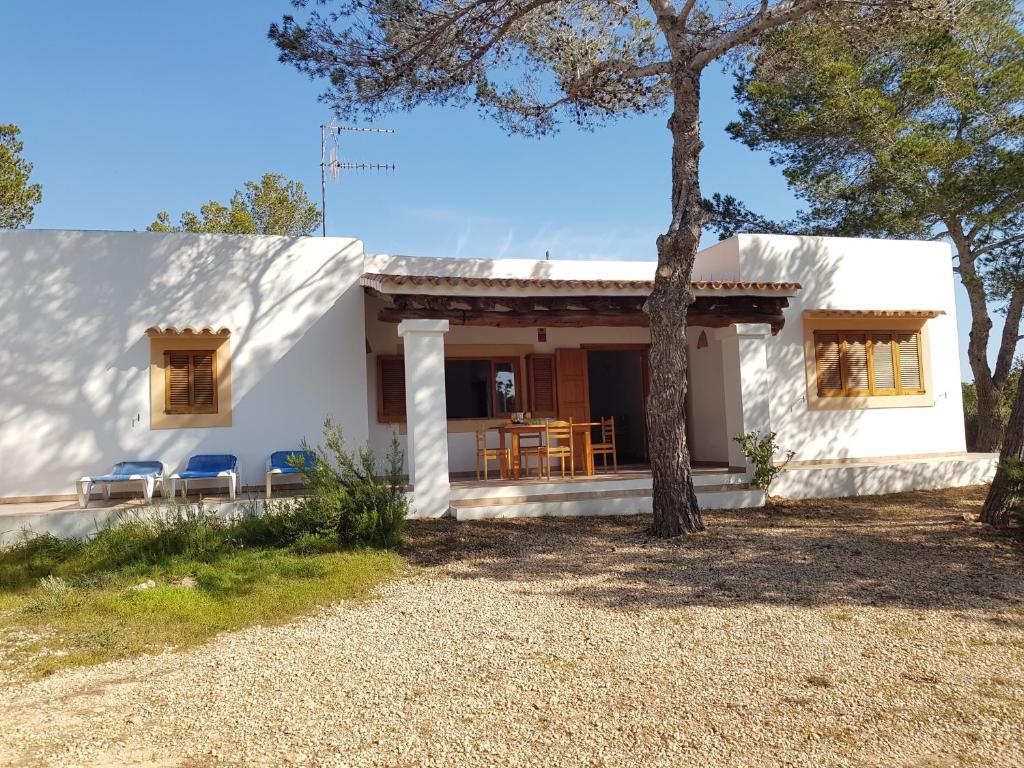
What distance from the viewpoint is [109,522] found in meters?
7.91

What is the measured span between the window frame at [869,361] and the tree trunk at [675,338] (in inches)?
205

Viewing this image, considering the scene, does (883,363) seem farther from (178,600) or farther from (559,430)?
(178,600)

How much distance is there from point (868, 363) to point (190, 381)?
10.3 meters

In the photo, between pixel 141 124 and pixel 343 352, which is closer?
pixel 343 352

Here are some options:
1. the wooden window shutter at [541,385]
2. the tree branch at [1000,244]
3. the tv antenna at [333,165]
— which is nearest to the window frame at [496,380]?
the wooden window shutter at [541,385]

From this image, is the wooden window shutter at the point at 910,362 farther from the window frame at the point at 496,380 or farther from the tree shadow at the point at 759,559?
the window frame at the point at 496,380

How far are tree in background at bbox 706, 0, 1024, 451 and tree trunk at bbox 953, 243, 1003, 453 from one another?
21 mm

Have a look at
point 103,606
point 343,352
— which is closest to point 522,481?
point 343,352

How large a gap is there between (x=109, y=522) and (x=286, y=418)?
115 inches

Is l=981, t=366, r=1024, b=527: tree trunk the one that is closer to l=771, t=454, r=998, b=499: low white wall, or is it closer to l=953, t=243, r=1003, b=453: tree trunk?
l=771, t=454, r=998, b=499: low white wall

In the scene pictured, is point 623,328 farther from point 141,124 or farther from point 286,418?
point 141,124

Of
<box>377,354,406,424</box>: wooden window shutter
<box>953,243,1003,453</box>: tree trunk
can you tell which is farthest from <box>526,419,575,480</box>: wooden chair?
<box>953,243,1003,453</box>: tree trunk

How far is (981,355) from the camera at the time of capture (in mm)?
15406

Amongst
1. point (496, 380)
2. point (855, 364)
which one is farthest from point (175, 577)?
point (855, 364)
